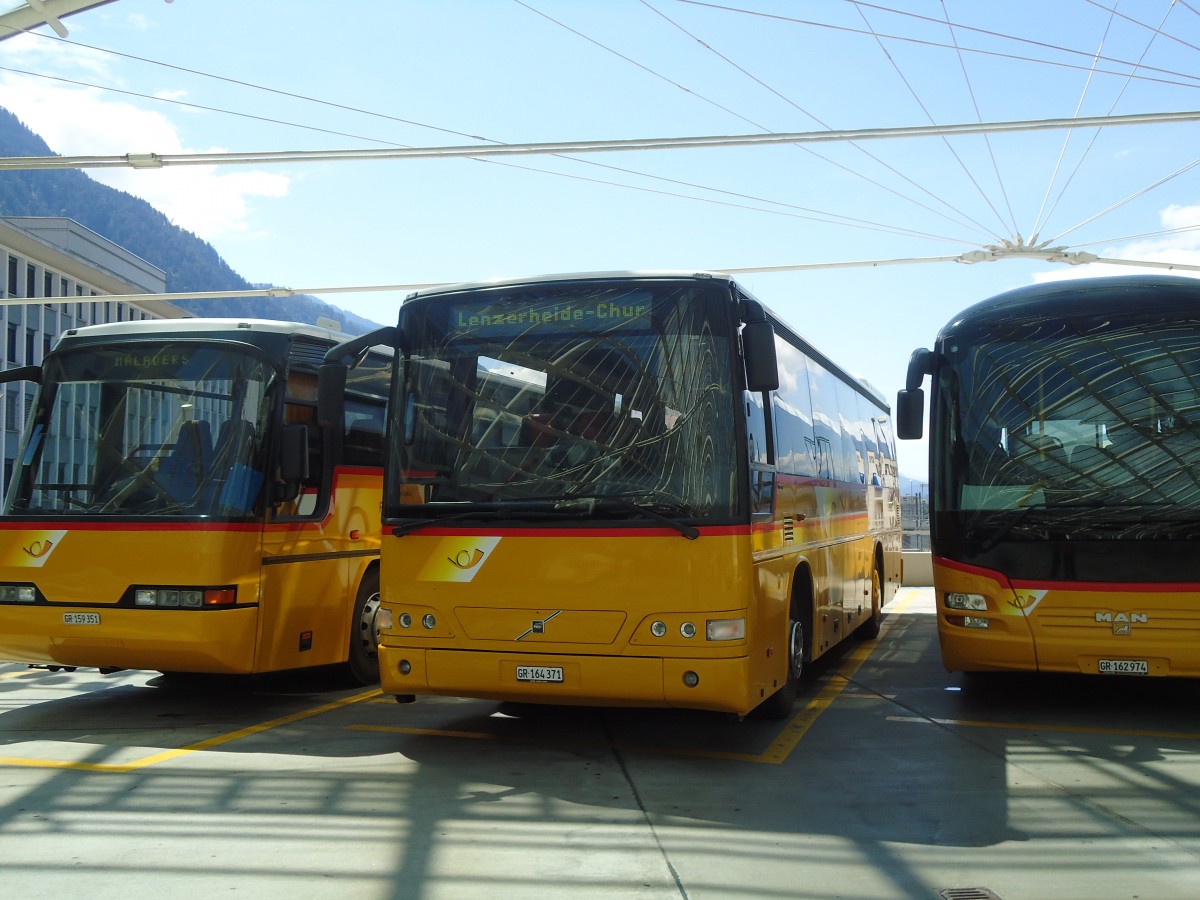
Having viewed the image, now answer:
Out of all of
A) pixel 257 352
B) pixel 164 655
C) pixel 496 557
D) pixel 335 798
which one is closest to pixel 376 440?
pixel 257 352

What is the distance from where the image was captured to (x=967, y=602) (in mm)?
10016

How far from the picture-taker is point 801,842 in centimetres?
630

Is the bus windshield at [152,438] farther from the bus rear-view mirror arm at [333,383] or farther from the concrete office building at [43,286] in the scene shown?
the concrete office building at [43,286]

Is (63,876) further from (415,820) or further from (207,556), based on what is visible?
(207,556)

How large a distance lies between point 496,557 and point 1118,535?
4887 millimetres

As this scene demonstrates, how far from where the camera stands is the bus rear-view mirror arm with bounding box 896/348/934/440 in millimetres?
10609

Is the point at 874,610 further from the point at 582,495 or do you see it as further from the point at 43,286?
the point at 43,286

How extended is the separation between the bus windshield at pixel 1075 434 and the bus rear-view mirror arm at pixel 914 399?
0.36 meters

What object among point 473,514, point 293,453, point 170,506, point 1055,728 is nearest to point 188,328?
point 293,453

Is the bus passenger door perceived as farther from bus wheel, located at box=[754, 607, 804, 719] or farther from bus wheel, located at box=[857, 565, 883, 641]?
bus wheel, located at box=[857, 565, 883, 641]

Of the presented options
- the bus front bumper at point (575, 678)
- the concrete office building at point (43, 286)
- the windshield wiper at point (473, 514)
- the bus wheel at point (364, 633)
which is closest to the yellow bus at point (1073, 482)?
the bus front bumper at point (575, 678)

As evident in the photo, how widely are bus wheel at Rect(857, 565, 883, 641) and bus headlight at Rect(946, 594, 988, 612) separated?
537cm

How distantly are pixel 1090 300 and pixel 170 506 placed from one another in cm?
756

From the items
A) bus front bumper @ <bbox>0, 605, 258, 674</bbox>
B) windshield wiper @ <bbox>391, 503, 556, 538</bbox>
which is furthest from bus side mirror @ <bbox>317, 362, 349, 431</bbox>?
bus front bumper @ <bbox>0, 605, 258, 674</bbox>
